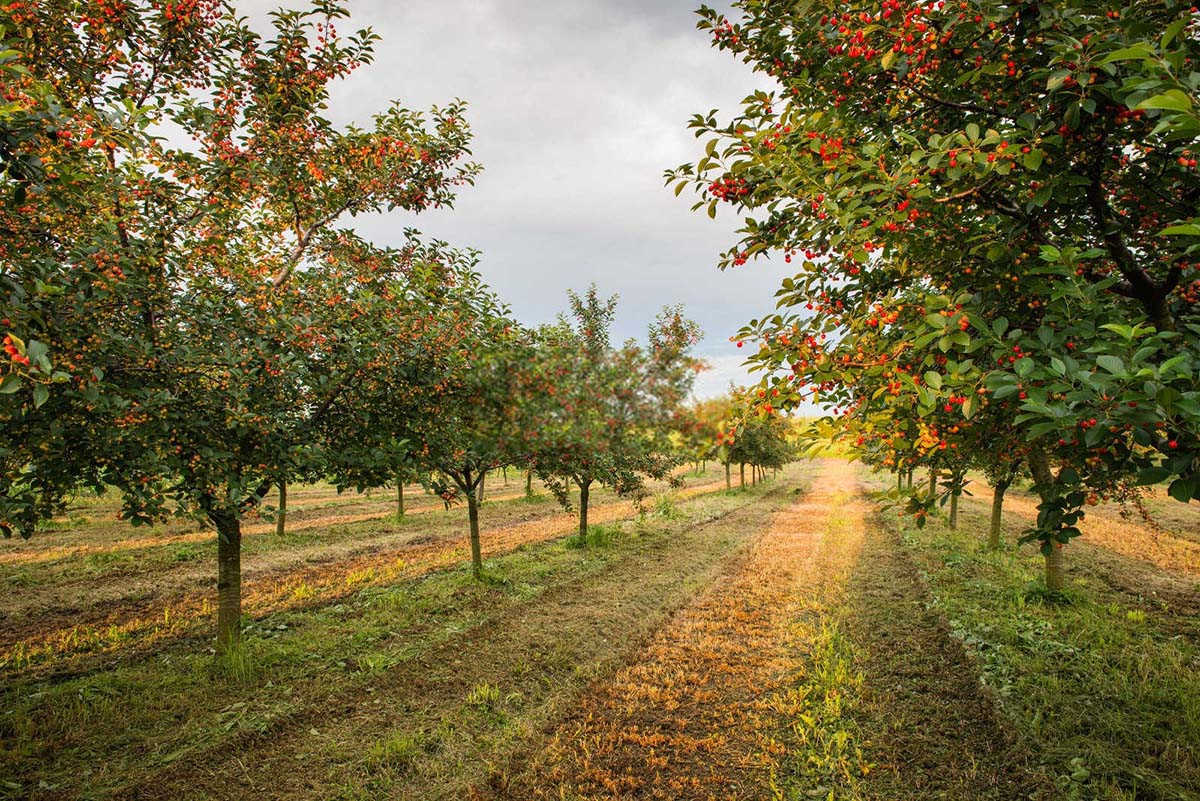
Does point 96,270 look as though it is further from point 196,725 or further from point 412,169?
point 196,725

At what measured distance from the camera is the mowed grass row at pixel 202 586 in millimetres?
9414

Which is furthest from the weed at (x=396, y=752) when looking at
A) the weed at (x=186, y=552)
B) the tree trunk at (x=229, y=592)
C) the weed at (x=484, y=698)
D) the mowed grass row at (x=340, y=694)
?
the weed at (x=186, y=552)

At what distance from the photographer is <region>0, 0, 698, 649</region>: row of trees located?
196 inches

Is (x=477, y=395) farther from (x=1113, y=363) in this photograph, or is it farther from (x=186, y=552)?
(x=186, y=552)

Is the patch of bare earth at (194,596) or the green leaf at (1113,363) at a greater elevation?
the green leaf at (1113,363)

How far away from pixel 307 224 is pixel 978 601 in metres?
15.8

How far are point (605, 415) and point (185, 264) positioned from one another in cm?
1013

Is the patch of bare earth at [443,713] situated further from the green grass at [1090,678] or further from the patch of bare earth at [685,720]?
the green grass at [1090,678]

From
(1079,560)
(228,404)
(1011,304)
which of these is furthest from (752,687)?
(1079,560)

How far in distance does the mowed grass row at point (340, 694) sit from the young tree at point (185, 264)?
1523 millimetres

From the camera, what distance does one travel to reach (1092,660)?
768 centimetres

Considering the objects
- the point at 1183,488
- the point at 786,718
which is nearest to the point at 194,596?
the point at 786,718

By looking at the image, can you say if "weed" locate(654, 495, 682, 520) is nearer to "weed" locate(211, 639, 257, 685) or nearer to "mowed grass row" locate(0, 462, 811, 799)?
"mowed grass row" locate(0, 462, 811, 799)

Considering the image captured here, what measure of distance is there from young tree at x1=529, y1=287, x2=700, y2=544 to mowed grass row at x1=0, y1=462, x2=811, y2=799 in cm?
368
